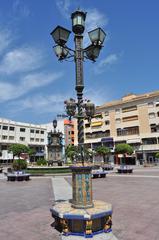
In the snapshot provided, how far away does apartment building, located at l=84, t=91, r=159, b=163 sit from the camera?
48.0 meters

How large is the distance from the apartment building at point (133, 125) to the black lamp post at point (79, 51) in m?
42.1

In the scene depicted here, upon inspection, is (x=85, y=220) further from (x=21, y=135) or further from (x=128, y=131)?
(x=21, y=135)

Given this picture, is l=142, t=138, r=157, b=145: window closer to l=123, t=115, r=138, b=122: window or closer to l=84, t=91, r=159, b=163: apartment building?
l=84, t=91, r=159, b=163: apartment building

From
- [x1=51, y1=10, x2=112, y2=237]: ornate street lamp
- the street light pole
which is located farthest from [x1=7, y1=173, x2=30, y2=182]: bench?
the street light pole

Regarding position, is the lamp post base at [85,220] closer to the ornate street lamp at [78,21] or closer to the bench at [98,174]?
the ornate street lamp at [78,21]

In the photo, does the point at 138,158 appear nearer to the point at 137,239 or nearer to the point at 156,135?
the point at 156,135

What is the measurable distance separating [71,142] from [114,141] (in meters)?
27.6

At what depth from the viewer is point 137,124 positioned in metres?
50.6

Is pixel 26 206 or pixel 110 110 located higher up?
pixel 110 110

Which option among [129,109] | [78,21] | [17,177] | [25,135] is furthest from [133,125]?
[78,21]

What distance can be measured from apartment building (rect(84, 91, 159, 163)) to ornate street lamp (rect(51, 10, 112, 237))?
4210 centimetres

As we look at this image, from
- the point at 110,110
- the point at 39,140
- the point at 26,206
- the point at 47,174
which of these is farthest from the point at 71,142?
the point at 26,206

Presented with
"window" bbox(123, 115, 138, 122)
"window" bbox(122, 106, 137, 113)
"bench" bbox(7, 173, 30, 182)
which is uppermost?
"window" bbox(122, 106, 137, 113)

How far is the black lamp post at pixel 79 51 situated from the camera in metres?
6.20
